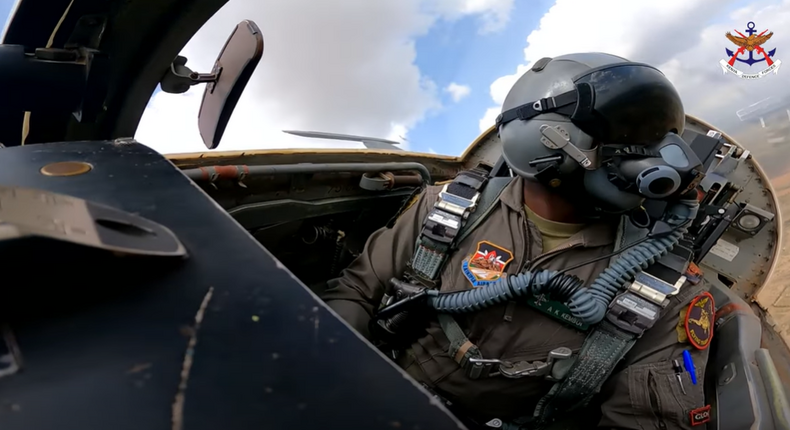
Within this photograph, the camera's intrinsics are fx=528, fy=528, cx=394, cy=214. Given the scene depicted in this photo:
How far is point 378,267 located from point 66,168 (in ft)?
3.49

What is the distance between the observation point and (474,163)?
8.56 feet

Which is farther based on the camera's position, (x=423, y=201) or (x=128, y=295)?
(x=423, y=201)

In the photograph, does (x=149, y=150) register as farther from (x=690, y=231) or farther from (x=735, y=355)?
(x=690, y=231)

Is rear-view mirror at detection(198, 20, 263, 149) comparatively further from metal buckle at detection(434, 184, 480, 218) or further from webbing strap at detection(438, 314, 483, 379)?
webbing strap at detection(438, 314, 483, 379)

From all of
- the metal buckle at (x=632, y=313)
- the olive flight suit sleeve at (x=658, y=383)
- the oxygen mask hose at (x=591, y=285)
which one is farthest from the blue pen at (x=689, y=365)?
the oxygen mask hose at (x=591, y=285)

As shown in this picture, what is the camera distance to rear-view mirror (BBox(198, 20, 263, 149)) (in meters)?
1.20

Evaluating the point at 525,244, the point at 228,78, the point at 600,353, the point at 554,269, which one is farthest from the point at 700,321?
the point at 228,78

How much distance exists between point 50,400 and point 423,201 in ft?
4.49

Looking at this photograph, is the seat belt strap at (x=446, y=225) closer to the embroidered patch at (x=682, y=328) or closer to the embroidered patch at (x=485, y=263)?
the embroidered patch at (x=485, y=263)

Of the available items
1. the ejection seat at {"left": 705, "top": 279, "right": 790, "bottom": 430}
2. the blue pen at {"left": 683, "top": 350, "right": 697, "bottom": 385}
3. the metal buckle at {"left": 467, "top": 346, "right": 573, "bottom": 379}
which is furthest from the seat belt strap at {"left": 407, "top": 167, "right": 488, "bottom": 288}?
the ejection seat at {"left": 705, "top": 279, "right": 790, "bottom": 430}

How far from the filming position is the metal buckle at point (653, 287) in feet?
4.61

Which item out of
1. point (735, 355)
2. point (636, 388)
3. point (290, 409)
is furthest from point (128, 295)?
point (735, 355)

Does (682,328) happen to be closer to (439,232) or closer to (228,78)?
(439,232)

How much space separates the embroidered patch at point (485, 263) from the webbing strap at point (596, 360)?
12.1 inches
